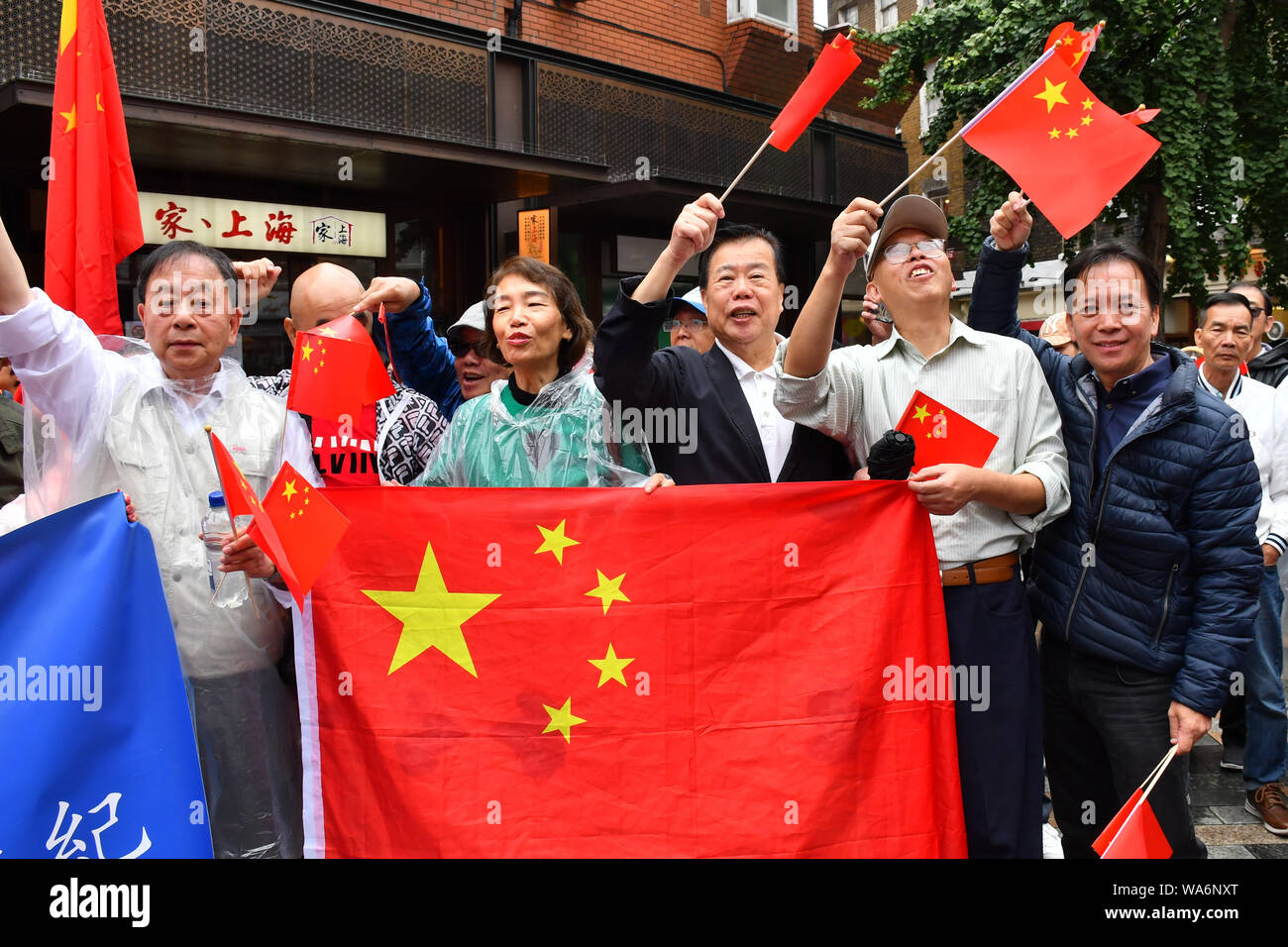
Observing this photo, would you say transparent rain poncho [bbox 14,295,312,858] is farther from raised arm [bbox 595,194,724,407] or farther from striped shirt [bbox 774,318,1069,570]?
striped shirt [bbox 774,318,1069,570]

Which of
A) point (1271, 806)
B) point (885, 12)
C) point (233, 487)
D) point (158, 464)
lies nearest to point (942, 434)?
point (233, 487)

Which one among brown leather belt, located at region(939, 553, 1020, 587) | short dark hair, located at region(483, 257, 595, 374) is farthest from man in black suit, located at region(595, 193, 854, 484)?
brown leather belt, located at region(939, 553, 1020, 587)

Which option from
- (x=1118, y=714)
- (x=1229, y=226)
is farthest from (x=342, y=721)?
(x=1229, y=226)

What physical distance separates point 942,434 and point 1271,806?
288 centimetres

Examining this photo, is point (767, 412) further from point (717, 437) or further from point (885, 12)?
point (885, 12)

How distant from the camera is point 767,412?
301 cm

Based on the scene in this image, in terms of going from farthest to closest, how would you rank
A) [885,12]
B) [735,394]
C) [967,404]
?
[885,12] → [735,394] → [967,404]

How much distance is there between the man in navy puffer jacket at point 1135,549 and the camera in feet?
8.80

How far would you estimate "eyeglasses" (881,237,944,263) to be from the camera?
286cm

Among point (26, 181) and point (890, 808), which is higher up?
point (26, 181)
